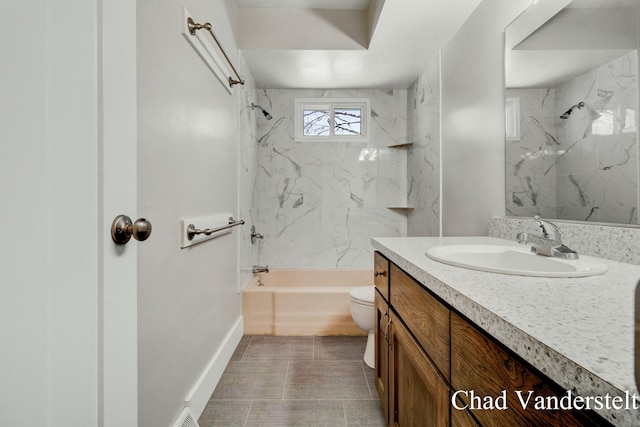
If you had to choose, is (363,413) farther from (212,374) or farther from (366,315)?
(212,374)

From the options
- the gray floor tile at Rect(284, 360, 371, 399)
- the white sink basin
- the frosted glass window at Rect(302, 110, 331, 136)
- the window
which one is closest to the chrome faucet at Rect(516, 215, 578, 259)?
the white sink basin

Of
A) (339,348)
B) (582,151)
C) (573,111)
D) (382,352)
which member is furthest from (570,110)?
(339,348)

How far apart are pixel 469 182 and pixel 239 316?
6.46ft

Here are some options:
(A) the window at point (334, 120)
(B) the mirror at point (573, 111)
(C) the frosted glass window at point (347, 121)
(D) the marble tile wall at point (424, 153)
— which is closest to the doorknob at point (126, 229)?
(B) the mirror at point (573, 111)

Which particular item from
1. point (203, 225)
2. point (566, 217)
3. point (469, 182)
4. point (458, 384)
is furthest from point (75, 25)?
point (469, 182)

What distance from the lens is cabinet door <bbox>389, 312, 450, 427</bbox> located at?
0.68 meters

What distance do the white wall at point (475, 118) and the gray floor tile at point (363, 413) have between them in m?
1.14

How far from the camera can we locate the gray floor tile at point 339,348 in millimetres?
1990

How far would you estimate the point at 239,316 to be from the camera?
7.50 feet

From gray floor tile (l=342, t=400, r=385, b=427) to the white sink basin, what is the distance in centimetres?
93

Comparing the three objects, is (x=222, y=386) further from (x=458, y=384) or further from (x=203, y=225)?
(x=458, y=384)

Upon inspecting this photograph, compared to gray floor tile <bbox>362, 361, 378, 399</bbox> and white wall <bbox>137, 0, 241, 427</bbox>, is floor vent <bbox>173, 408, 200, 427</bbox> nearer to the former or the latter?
white wall <bbox>137, 0, 241, 427</bbox>

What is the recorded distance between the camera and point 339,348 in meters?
2.11

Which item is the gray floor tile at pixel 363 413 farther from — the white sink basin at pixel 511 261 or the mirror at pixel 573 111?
the mirror at pixel 573 111
